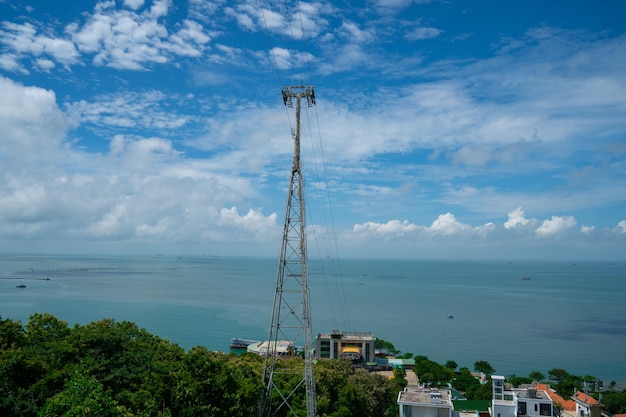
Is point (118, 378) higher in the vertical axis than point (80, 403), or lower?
lower

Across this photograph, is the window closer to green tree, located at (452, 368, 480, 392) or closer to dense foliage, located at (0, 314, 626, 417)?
dense foliage, located at (0, 314, 626, 417)

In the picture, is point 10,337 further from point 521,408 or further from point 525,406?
point 525,406

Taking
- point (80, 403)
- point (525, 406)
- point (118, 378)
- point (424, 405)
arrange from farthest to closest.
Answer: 1. point (525, 406)
2. point (424, 405)
3. point (118, 378)
4. point (80, 403)

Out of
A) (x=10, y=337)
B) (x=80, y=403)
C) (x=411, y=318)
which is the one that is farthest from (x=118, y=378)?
(x=411, y=318)

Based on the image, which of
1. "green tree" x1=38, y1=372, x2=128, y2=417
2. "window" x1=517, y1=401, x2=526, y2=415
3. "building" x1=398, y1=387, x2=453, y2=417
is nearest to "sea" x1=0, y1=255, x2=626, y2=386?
"window" x1=517, y1=401, x2=526, y2=415

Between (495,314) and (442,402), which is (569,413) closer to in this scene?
(442,402)

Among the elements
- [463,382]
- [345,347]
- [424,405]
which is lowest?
[463,382]

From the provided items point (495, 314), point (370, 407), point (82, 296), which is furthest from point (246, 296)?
A: point (370, 407)

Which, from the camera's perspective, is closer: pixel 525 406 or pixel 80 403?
pixel 80 403
